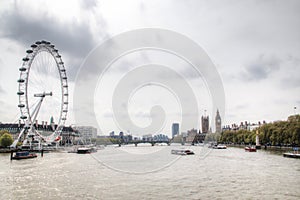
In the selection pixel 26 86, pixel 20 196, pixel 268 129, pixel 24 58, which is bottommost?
pixel 20 196

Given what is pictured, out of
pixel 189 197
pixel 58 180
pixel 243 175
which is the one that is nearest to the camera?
pixel 189 197

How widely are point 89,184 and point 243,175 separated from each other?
1767 cm

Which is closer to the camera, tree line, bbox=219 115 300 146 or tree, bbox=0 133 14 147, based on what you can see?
tree line, bbox=219 115 300 146

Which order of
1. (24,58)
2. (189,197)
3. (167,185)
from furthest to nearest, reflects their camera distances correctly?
(24,58)
(167,185)
(189,197)

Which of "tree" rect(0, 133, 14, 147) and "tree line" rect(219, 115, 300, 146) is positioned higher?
"tree line" rect(219, 115, 300, 146)

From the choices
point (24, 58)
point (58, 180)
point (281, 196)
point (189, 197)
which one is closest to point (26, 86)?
point (24, 58)

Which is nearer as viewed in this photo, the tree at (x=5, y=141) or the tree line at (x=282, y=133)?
the tree line at (x=282, y=133)

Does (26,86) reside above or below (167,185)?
above

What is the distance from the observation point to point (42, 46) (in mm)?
64938

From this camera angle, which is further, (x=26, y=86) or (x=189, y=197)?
(x=26, y=86)

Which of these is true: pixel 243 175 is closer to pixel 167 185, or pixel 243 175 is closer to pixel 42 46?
pixel 167 185

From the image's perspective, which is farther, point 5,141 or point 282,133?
point 282,133

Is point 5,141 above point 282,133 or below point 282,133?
below

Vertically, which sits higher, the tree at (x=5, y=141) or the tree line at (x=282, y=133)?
the tree line at (x=282, y=133)
